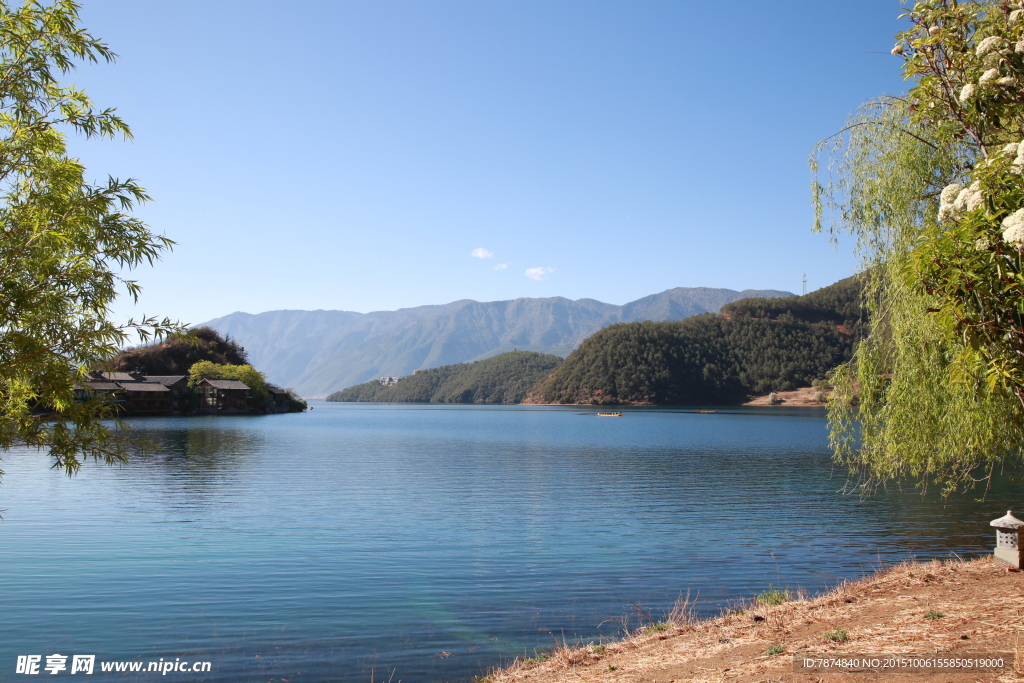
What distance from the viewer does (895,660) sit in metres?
6.43

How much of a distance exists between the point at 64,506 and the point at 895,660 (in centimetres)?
2758

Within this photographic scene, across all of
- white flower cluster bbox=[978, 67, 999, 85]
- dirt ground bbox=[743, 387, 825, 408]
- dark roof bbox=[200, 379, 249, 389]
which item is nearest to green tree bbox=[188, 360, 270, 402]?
dark roof bbox=[200, 379, 249, 389]

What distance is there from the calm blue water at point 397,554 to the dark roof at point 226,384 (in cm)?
7738

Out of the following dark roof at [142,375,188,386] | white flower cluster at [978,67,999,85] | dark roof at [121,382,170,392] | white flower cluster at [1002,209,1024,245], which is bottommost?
dark roof at [121,382,170,392]

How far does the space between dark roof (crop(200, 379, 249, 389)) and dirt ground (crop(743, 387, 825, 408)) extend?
126m

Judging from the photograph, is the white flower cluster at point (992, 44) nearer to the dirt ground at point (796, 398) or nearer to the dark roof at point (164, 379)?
the dark roof at point (164, 379)

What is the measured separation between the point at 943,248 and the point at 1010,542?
9.07 metres

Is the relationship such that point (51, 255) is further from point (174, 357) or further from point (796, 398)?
point (796, 398)

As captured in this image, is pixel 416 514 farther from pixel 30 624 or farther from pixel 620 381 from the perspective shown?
pixel 620 381

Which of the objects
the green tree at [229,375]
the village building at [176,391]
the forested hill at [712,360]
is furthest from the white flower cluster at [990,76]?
the forested hill at [712,360]

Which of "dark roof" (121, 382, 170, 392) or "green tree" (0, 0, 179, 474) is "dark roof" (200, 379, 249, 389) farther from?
"green tree" (0, 0, 179, 474)

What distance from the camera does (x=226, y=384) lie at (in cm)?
11225

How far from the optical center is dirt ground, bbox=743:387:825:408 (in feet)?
517

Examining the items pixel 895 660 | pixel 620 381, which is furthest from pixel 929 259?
pixel 620 381
